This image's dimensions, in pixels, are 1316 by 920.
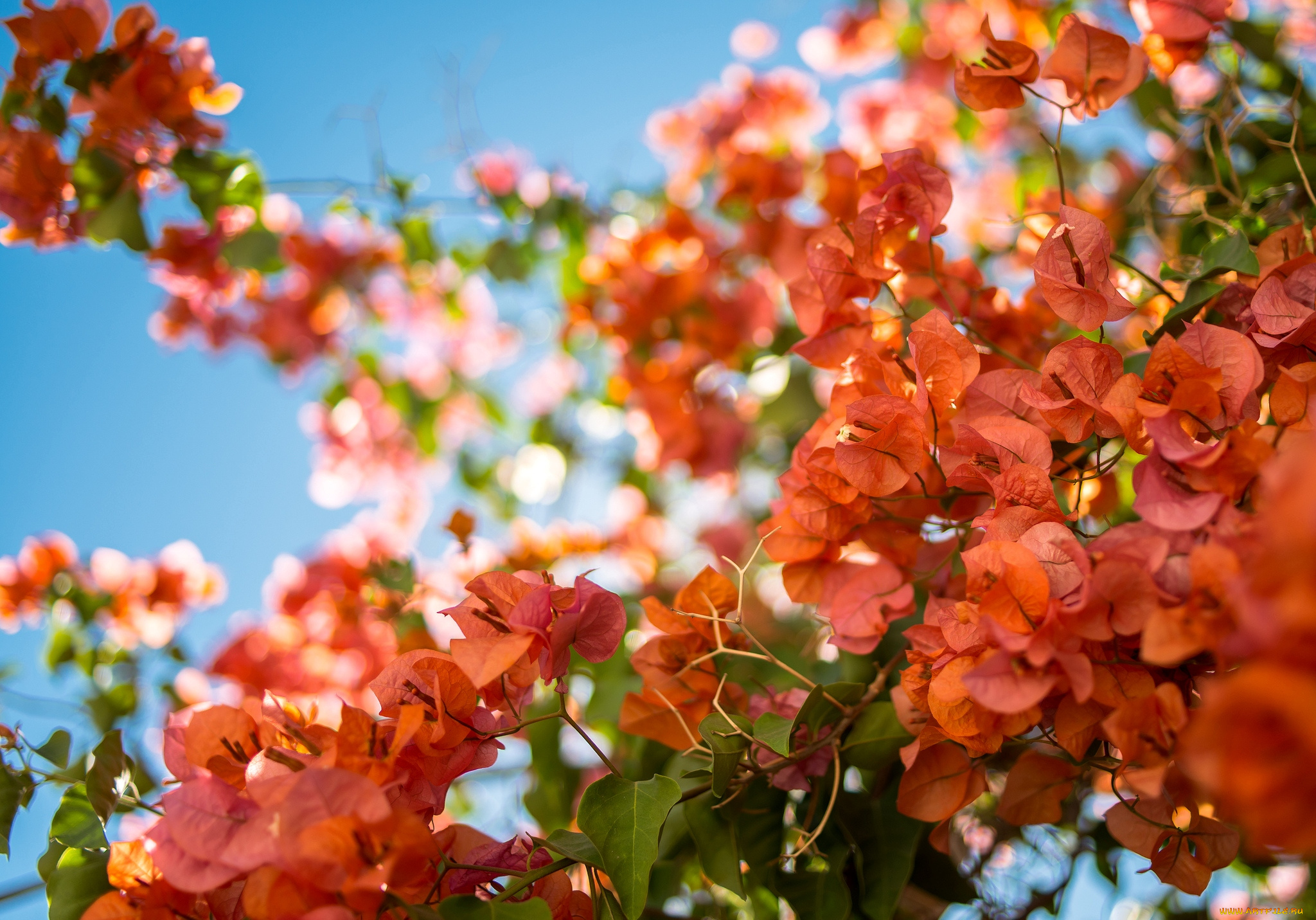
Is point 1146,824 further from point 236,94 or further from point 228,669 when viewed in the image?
point 228,669

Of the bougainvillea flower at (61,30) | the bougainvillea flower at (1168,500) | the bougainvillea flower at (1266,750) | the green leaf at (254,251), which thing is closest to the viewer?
the bougainvillea flower at (1266,750)

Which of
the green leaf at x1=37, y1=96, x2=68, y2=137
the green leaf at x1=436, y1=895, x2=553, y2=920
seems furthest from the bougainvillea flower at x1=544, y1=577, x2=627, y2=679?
the green leaf at x1=37, y1=96, x2=68, y2=137

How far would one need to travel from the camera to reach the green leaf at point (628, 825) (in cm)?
47

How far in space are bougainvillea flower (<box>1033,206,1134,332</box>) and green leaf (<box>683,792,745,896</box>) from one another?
1.38 ft

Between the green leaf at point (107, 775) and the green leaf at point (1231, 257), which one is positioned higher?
the green leaf at point (1231, 257)

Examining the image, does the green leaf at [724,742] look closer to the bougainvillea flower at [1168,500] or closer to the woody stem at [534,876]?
the woody stem at [534,876]

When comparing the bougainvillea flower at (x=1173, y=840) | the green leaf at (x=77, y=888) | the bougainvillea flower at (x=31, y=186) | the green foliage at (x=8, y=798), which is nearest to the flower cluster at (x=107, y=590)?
the bougainvillea flower at (x=31, y=186)

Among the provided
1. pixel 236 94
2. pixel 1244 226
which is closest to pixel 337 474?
pixel 236 94

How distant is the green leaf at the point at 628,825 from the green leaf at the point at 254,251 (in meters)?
0.86

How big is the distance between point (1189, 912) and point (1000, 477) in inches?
26.5

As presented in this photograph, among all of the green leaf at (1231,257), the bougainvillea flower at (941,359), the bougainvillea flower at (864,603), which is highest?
the bougainvillea flower at (941,359)

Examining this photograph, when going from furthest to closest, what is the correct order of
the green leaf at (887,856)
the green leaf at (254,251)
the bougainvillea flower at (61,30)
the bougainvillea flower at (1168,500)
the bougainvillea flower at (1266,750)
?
the green leaf at (254,251), the bougainvillea flower at (61,30), the green leaf at (887,856), the bougainvillea flower at (1168,500), the bougainvillea flower at (1266,750)

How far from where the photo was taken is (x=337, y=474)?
197cm

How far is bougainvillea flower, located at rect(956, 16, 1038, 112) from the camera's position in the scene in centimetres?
61
